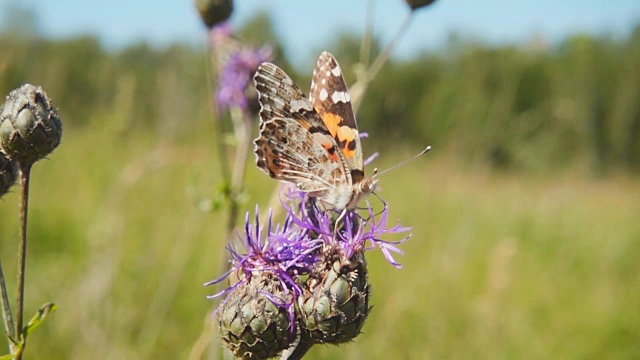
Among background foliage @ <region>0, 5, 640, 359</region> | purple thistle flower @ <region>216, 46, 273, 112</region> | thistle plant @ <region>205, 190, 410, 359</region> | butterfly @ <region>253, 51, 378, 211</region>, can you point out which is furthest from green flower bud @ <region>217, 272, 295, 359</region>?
purple thistle flower @ <region>216, 46, 273, 112</region>

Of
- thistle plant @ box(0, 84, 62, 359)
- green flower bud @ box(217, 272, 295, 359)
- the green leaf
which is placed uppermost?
thistle plant @ box(0, 84, 62, 359)

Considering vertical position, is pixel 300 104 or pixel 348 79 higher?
pixel 300 104

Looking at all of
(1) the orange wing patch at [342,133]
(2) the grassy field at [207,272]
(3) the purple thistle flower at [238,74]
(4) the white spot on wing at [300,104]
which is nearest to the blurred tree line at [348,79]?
(3) the purple thistle flower at [238,74]

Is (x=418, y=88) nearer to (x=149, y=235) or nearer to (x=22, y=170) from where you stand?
(x=149, y=235)

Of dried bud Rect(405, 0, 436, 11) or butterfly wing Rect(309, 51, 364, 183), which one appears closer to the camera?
butterfly wing Rect(309, 51, 364, 183)

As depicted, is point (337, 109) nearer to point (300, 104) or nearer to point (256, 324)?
point (300, 104)

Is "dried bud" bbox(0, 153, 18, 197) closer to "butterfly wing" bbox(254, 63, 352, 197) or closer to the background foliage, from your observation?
"butterfly wing" bbox(254, 63, 352, 197)

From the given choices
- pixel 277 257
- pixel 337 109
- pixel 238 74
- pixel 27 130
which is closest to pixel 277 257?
pixel 277 257
